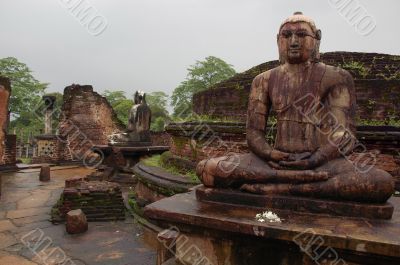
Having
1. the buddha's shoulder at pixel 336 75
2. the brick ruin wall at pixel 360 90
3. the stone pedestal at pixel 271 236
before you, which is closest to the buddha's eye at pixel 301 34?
the buddha's shoulder at pixel 336 75

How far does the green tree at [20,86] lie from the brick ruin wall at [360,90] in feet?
84.0

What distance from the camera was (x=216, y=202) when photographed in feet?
9.02

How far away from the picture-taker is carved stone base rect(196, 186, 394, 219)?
2297 millimetres

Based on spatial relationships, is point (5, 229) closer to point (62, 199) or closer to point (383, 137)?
point (62, 199)

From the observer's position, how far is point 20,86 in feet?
95.4

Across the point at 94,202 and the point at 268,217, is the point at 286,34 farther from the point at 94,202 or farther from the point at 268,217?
the point at 94,202

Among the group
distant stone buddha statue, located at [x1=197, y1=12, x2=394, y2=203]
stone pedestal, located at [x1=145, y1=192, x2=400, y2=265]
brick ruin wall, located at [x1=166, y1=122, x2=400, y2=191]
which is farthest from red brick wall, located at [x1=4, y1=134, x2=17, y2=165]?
distant stone buddha statue, located at [x1=197, y1=12, x2=394, y2=203]

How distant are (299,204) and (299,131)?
64 centimetres

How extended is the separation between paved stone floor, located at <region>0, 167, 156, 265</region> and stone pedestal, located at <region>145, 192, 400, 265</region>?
4.84ft

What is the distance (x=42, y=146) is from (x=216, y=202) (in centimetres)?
1366

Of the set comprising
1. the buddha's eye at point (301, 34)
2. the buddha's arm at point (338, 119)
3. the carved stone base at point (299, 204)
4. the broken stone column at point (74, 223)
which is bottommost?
the broken stone column at point (74, 223)

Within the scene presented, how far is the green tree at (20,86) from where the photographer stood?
29.0 metres

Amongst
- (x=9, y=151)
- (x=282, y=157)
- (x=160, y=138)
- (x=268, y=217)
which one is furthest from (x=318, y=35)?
(x=160, y=138)

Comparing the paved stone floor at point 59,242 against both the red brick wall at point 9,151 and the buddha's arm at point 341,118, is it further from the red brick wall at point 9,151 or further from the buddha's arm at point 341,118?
the red brick wall at point 9,151
